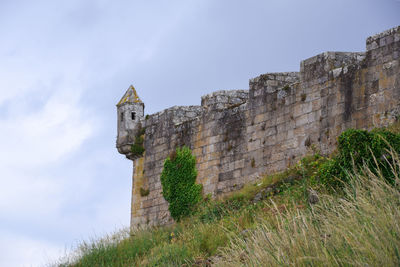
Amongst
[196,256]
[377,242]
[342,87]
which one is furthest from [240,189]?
[377,242]

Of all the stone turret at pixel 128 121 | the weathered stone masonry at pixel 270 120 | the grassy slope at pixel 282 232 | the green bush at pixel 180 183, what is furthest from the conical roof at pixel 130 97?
the grassy slope at pixel 282 232

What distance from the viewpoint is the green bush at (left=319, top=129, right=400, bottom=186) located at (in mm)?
10914

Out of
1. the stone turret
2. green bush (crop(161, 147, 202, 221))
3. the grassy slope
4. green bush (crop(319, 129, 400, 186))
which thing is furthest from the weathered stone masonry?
green bush (crop(319, 129, 400, 186))

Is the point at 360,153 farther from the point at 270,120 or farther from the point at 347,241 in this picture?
the point at 270,120

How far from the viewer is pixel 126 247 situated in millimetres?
15352

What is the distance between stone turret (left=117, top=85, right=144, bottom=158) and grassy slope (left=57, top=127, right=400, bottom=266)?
3592 millimetres

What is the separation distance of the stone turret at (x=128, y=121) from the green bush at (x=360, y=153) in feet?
31.5

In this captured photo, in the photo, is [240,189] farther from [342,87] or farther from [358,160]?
[358,160]

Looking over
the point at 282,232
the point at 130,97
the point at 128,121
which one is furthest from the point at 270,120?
the point at 282,232

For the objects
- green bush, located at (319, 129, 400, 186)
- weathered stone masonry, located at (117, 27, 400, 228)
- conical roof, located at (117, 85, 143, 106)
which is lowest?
green bush, located at (319, 129, 400, 186)

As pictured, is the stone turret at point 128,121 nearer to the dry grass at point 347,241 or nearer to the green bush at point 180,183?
the green bush at point 180,183

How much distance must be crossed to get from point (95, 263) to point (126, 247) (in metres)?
0.81

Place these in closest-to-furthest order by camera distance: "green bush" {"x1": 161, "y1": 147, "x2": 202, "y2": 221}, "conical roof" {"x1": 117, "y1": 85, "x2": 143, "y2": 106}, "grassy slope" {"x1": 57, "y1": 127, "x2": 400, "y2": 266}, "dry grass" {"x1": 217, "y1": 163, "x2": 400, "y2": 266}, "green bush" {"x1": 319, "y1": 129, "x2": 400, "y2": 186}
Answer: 1. "dry grass" {"x1": 217, "y1": 163, "x2": 400, "y2": 266}
2. "grassy slope" {"x1": 57, "y1": 127, "x2": 400, "y2": 266}
3. "green bush" {"x1": 319, "y1": 129, "x2": 400, "y2": 186}
4. "green bush" {"x1": 161, "y1": 147, "x2": 202, "y2": 221}
5. "conical roof" {"x1": 117, "y1": 85, "x2": 143, "y2": 106}

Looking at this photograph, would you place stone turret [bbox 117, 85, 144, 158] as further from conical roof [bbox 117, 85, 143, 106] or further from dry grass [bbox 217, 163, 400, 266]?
dry grass [bbox 217, 163, 400, 266]
